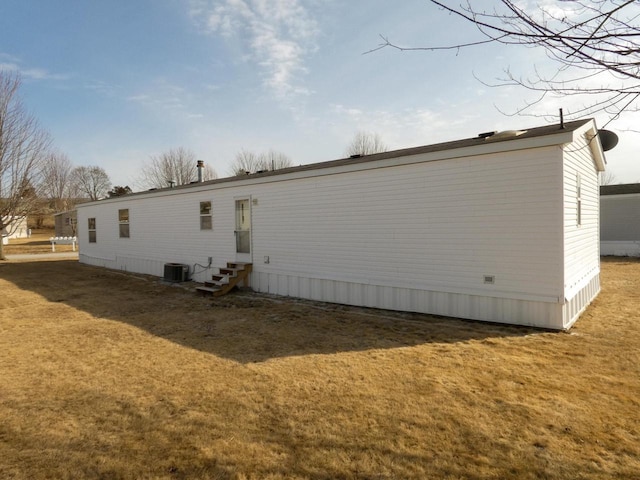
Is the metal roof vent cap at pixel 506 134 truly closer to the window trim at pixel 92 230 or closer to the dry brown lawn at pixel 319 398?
the dry brown lawn at pixel 319 398

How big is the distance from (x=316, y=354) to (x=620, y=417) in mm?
3252

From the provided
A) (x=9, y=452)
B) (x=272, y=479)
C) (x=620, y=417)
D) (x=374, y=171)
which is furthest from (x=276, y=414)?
(x=374, y=171)

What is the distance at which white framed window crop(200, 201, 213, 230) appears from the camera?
11477 millimetres

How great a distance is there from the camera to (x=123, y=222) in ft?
50.9

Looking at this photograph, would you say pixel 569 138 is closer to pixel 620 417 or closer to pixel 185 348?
pixel 620 417

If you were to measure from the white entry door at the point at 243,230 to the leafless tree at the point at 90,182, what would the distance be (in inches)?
1787

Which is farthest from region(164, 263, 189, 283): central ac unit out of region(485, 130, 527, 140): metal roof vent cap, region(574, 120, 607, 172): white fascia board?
region(574, 120, 607, 172): white fascia board

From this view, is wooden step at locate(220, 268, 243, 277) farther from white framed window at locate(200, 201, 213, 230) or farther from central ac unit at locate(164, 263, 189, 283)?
central ac unit at locate(164, 263, 189, 283)

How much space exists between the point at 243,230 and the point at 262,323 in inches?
167

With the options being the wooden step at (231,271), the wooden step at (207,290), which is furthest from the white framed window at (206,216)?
the wooden step at (207,290)

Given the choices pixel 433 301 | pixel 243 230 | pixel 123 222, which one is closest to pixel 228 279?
pixel 243 230

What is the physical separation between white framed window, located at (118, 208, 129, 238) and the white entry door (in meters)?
7.09

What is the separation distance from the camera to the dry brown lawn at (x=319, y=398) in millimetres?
2746

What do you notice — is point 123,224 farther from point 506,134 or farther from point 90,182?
point 90,182
